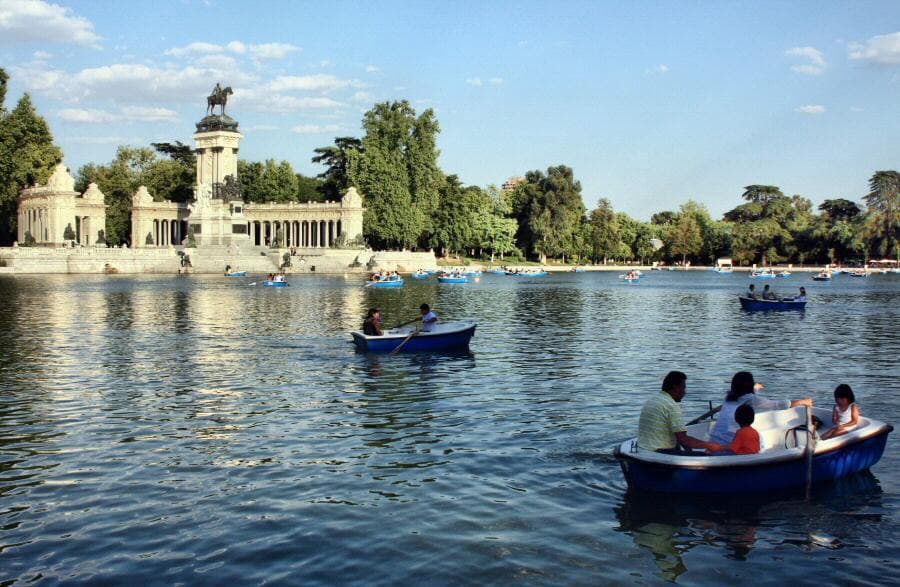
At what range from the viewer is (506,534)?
455 inches

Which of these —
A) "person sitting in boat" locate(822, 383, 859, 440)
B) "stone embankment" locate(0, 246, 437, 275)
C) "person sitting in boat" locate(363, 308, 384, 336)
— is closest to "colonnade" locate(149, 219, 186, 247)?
"stone embankment" locate(0, 246, 437, 275)

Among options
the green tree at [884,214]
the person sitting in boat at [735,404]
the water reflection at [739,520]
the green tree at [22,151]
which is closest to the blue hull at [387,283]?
the green tree at [22,151]

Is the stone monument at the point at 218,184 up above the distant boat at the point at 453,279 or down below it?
above

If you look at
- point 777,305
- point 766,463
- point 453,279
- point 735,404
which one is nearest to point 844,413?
point 735,404

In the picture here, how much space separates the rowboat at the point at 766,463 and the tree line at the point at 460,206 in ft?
350

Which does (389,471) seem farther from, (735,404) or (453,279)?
(453,279)

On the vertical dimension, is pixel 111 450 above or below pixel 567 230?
below

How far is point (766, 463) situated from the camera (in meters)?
12.8

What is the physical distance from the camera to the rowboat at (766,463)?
41.7 ft

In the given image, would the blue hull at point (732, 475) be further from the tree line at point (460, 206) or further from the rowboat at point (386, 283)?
the tree line at point (460, 206)

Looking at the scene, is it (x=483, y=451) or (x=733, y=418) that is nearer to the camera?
(x=733, y=418)

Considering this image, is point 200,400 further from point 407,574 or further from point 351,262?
point 351,262

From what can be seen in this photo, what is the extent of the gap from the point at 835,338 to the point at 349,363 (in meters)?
21.7

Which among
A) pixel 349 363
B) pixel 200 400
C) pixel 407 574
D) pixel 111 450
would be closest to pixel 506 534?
pixel 407 574
